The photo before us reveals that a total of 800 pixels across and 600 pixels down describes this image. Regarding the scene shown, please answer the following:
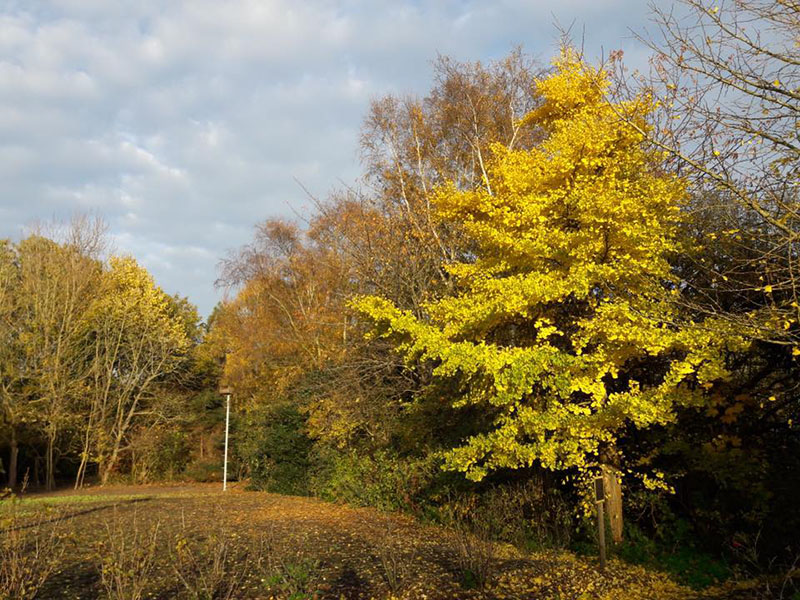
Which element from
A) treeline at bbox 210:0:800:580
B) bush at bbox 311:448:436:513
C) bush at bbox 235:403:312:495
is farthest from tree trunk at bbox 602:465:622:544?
bush at bbox 235:403:312:495

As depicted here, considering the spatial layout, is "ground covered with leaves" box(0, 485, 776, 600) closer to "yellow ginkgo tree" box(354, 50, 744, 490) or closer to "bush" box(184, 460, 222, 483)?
"yellow ginkgo tree" box(354, 50, 744, 490)

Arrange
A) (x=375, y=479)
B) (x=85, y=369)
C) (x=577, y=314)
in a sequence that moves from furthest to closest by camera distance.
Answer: (x=85, y=369), (x=375, y=479), (x=577, y=314)

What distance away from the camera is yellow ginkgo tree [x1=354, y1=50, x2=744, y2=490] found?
6.59 meters

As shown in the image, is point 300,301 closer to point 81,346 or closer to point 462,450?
point 81,346

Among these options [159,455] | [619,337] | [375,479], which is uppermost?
[619,337]

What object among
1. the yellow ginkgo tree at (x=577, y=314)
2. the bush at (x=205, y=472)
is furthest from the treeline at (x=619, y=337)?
the bush at (x=205, y=472)

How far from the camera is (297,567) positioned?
6270 mm

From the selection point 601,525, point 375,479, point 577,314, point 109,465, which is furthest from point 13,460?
point 601,525

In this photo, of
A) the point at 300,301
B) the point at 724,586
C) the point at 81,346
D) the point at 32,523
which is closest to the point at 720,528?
the point at 724,586

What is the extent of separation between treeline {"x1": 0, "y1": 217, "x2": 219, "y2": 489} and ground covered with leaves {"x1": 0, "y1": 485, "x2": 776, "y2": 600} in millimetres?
12163

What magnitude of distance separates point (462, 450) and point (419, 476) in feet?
17.2

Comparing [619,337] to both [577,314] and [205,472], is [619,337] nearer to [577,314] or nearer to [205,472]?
[577,314]

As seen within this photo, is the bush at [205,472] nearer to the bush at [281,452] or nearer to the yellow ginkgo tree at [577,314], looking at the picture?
the bush at [281,452]

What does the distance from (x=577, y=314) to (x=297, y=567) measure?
5.22m
